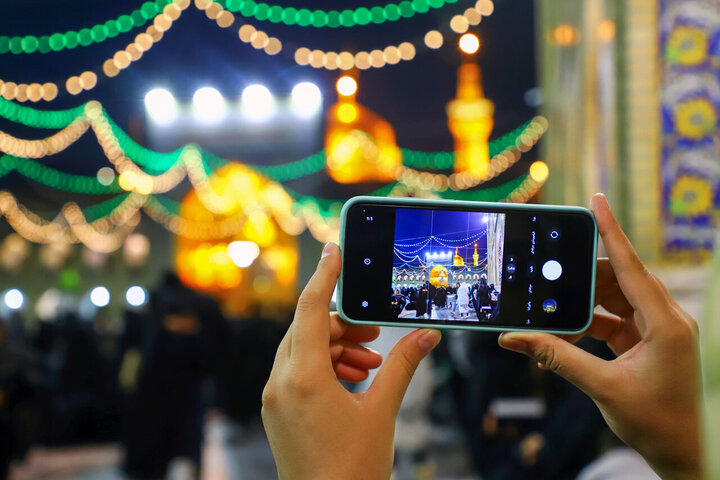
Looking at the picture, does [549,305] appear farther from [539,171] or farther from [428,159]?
[539,171]

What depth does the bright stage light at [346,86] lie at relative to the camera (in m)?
6.18

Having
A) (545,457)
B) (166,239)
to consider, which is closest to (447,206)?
(545,457)

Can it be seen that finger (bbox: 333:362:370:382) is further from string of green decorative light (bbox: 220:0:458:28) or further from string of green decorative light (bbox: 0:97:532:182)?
string of green decorative light (bbox: 0:97:532:182)

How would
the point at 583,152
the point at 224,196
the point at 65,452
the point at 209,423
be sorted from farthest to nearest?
the point at 224,196, the point at 209,423, the point at 65,452, the point at 583,152

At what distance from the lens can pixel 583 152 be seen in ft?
13.3

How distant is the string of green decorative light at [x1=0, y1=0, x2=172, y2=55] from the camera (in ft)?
13.9

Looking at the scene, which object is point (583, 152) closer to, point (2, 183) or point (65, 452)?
point (65, 452)

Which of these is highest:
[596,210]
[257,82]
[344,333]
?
[257,82]

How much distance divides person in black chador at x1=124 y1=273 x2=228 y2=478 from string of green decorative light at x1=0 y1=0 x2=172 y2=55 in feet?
6.44

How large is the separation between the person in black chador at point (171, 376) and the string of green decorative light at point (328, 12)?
1.97 meters

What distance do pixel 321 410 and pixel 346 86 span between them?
619 centimetres

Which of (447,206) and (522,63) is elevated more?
(522,63)

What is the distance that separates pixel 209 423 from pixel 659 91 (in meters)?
5.05

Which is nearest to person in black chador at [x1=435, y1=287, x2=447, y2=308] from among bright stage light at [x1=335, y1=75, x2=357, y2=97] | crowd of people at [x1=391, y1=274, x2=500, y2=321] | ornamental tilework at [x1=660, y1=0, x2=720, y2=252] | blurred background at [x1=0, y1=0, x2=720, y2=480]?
crowd of people at [x1=391, y1=274, x2=500, y2=321]
